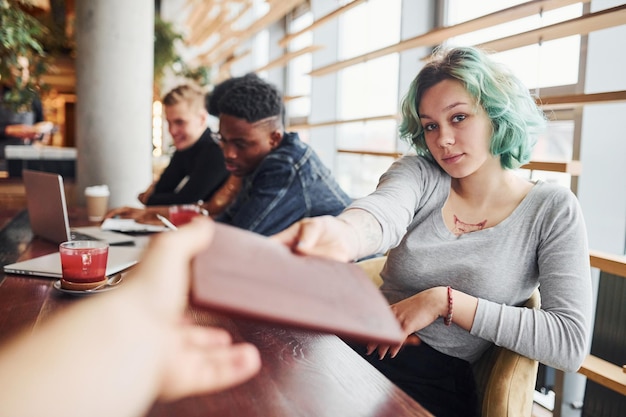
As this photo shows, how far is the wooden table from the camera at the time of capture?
74 cm

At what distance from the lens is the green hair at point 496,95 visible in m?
1.35

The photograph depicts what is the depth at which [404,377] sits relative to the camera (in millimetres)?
1372

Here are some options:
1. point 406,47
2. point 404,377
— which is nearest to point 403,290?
point 404,377

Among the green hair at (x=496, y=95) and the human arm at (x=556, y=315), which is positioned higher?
the green hair at (x=496, y=95)

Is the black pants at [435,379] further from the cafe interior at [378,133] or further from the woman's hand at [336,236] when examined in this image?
the woman's hand at [336,236]

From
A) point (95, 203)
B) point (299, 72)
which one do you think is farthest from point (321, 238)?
point (299, 72)

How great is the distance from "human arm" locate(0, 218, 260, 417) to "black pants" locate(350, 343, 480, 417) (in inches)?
37.1

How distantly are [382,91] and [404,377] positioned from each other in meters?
2.61

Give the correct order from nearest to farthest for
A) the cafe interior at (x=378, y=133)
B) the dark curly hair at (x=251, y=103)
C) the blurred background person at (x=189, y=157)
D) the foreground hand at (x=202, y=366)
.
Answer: the foreground hand at (x=202, y=366)
the cafe interior at (x=378, y=133)
the dark curly hair at (x=251, y=103)
the blurred background person at (x=189, y=157)

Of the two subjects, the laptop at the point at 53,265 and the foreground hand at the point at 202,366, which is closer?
the foreground hand at the point at 202,366

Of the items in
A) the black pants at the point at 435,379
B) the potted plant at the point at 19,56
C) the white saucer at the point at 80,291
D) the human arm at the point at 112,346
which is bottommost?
the black pants at the point at 435,379

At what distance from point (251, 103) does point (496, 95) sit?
104 centimetres

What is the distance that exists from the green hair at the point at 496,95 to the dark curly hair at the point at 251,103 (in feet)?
2.54

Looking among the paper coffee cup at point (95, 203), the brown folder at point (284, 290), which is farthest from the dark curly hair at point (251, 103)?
the brown folder at point (284, 290)
